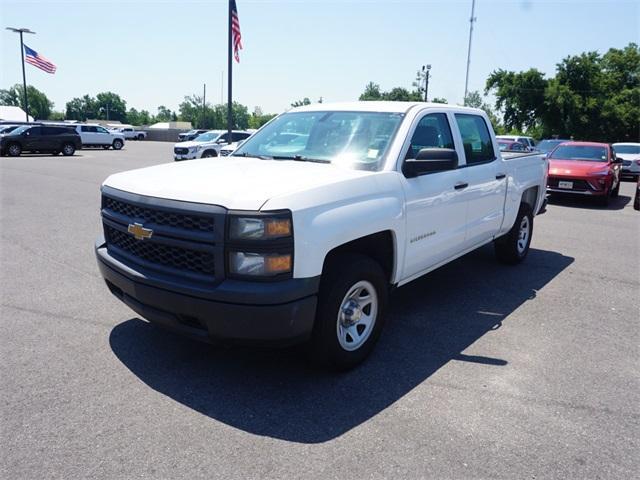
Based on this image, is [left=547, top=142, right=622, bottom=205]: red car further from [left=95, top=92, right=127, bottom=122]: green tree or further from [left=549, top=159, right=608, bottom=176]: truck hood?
[left=95, top=92, right=127, bottom=122]: green tree

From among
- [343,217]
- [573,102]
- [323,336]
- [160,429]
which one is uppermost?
[573,102]

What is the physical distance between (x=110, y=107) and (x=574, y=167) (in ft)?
517

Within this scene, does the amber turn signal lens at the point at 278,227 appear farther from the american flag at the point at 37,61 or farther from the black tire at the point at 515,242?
the american flag at the point at 37,61

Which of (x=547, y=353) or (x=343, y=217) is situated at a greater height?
(x=343, y=217)

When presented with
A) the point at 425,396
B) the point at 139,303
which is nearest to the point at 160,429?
the point at 139,303

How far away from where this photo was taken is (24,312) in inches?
185

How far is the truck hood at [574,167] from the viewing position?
43.2 ft

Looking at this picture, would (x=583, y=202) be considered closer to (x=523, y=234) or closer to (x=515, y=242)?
(x=523, y=234)

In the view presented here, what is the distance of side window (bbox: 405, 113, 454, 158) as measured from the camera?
173 inches

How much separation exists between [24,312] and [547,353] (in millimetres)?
4628

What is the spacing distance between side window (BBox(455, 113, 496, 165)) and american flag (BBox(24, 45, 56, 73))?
3674 centimetres

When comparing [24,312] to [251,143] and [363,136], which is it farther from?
[363,136]

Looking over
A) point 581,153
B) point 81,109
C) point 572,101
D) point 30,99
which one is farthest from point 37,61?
point 81,109

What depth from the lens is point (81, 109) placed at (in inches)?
5694
